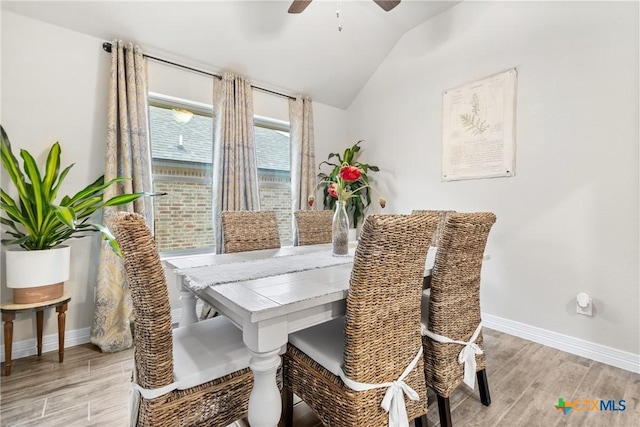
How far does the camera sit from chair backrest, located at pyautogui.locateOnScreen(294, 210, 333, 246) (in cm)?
253

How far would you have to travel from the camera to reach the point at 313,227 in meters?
2.58

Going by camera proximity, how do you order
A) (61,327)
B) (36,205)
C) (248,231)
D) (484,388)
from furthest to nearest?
(248,231) → (61,327) → (36,205) → (484,388)

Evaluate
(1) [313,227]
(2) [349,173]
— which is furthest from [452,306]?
(1) [313,227]

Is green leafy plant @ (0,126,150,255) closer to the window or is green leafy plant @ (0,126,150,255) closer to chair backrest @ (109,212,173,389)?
the window

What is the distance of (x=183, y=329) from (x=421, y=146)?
2.87m

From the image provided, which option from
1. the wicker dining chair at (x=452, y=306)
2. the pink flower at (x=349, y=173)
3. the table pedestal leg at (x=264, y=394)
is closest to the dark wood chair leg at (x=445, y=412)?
the wicker dining chair at (x=452, y=306)

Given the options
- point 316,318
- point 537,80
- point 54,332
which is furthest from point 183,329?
point 537,80

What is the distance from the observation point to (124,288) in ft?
7.55

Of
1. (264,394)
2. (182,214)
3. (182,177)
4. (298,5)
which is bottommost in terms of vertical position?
(264,394)

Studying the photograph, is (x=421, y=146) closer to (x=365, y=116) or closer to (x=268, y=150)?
(x=365, y=116)

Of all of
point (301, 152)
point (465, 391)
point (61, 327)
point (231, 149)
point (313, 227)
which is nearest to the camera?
point (465, 391)

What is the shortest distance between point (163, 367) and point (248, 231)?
1301 millimetres

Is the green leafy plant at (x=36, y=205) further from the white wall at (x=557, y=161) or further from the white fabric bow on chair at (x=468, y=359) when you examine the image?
the white wall at (x=557, y=161)

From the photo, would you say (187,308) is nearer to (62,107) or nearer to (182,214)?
(182,214)
